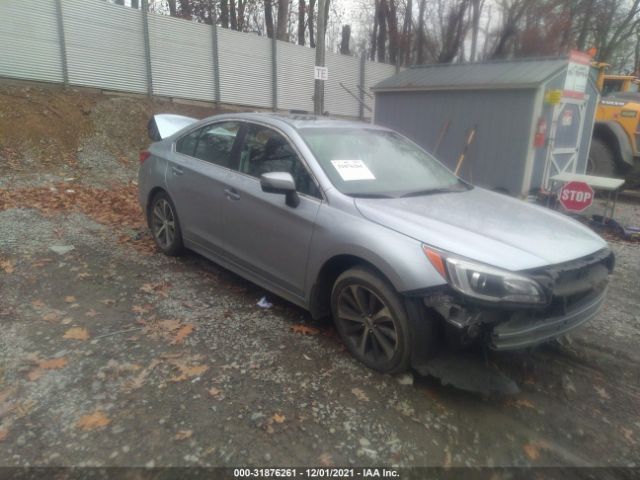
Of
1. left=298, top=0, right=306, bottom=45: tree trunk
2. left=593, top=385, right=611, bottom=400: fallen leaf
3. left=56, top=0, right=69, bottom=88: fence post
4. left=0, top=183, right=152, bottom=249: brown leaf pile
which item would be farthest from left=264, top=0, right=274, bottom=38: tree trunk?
left=593, top=385, right=611, bottom=400: fallen leaf

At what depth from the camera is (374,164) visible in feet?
12.7

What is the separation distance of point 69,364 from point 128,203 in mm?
4641

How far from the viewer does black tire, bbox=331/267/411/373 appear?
2.93 metres

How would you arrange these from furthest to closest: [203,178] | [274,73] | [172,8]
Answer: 1. [172,8]
2. [274,73]
3. [203,178]

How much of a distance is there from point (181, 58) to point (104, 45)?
197 cm

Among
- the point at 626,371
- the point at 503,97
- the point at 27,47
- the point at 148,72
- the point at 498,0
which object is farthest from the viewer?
the point at 498,0

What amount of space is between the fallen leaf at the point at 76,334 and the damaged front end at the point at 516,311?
96.9 inches

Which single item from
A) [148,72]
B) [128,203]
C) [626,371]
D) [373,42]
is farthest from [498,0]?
[626,371]

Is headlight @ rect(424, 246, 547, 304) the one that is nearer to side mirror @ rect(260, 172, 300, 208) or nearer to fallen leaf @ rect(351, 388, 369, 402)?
fallen leaf @ rect(351, 388, 369, 402)

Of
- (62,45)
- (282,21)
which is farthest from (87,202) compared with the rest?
(282,21)

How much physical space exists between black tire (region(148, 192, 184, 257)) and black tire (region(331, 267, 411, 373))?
2248 millimetres

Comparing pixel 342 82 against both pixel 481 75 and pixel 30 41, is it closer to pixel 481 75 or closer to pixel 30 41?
pixel 481 75

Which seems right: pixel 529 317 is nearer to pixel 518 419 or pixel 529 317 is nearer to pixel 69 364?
pixel 518 419

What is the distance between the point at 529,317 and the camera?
110 inches
